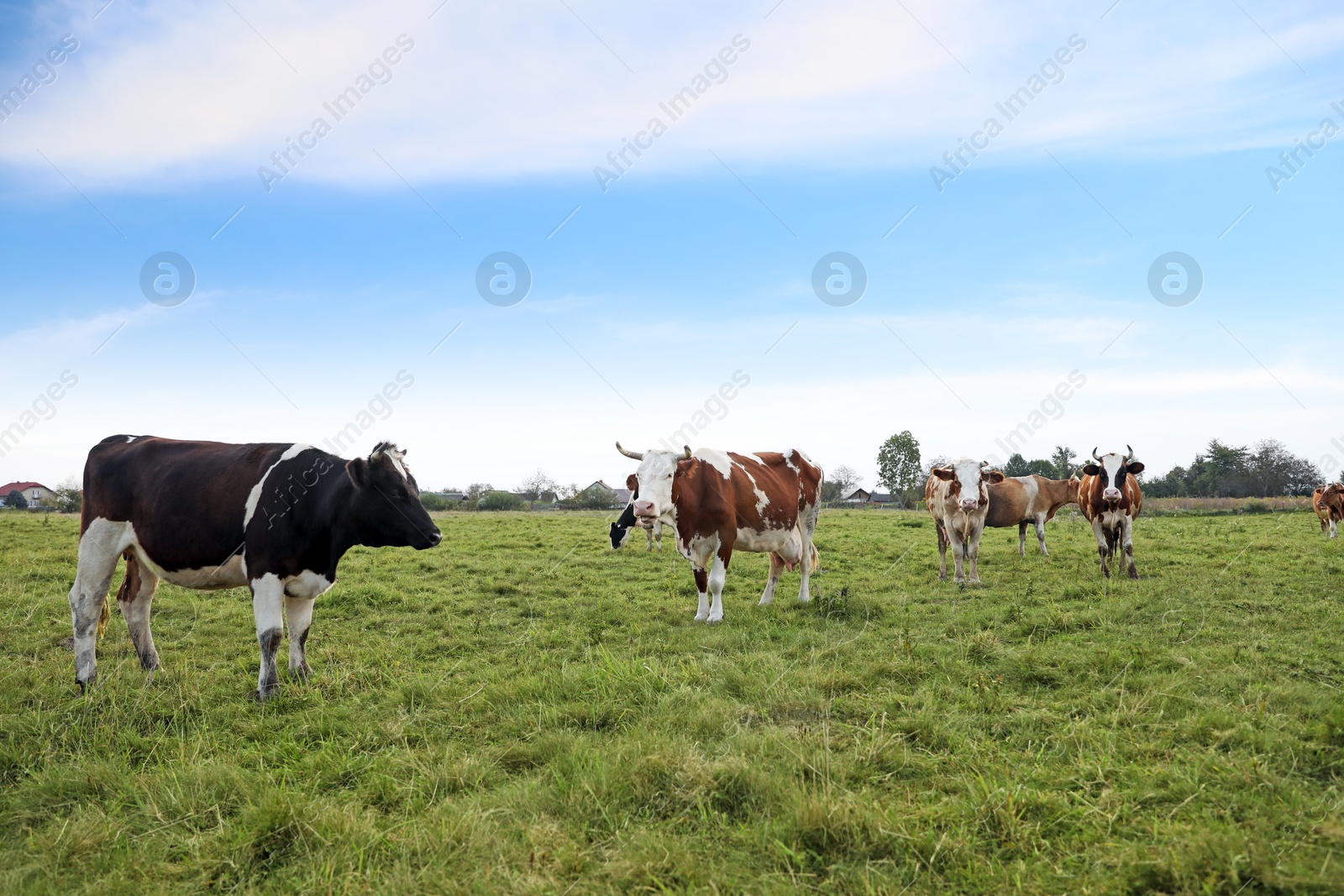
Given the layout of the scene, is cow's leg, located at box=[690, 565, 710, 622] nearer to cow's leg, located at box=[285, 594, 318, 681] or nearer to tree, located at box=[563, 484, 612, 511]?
cow's leg, located at box=[285, 594, 318, 681]

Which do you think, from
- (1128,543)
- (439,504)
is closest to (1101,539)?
(1128,543)

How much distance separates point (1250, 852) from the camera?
3062 mm

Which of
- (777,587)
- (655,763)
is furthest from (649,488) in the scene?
(655,763)

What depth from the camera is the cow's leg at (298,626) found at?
6.80 meters

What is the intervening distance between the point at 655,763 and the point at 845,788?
1.00 m

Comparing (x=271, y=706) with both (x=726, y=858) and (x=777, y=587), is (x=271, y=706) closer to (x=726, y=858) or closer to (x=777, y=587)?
(x=726, y=858)

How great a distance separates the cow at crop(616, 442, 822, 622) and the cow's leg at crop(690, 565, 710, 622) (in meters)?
0.01

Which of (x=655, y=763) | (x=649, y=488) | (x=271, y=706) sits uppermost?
(x=649, y=488)

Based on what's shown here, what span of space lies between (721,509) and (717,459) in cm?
90

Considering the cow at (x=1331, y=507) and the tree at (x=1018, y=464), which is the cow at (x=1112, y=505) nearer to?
the cow at (x=1331, y=507)

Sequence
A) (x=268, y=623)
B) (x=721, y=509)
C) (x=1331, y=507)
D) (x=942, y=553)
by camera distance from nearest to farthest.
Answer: (x=268, y=623) < (x=721, y=509) < (x=942, y=553) < (x=1331, y=507)

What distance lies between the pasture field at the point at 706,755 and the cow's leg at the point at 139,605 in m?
0.27

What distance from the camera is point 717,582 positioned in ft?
30.9

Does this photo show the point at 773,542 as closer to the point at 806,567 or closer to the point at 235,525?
the point at 806,567
